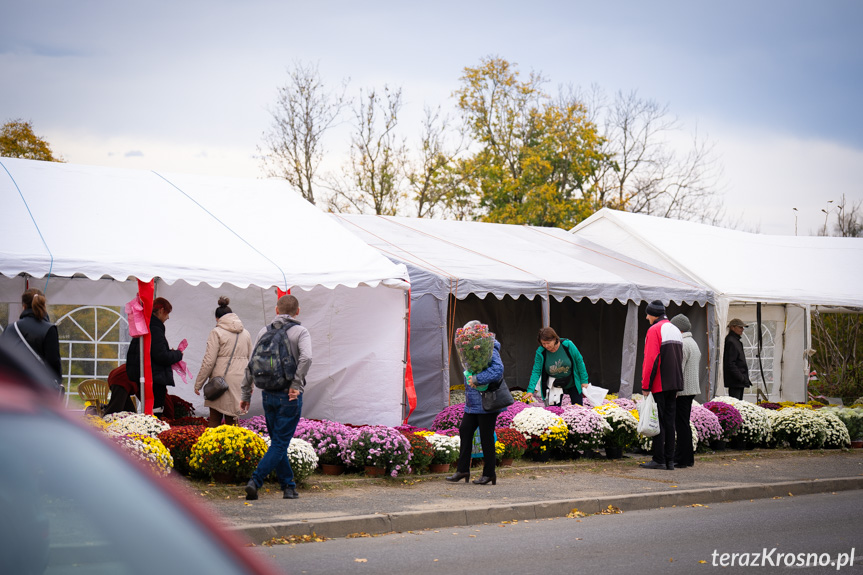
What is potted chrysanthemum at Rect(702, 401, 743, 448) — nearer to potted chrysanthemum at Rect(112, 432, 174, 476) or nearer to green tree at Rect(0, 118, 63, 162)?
potted chrysanthemum at Rect(112, 432, 174, 476)

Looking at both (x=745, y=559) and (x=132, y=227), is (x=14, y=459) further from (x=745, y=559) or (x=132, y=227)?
(x=132, y=227)

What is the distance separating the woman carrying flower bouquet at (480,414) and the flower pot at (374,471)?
82 cm

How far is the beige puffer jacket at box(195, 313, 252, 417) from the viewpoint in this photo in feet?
36.9

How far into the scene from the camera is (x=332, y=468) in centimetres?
1073

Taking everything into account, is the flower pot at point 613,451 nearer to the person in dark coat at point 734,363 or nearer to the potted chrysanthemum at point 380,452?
the potted chrysanthemum at point 380,452

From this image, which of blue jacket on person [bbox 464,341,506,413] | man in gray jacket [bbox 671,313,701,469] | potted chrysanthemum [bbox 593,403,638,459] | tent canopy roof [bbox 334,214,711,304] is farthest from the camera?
tent canopy roof [bbox 334,214,711,304]

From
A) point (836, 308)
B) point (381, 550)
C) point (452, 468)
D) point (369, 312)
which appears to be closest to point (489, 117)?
point (836, 308)

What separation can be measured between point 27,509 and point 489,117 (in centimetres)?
4181

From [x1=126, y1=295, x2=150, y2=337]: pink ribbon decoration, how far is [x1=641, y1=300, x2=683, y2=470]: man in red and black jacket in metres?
6.42

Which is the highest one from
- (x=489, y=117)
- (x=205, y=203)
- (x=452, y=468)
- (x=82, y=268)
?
(x=489, y=117)

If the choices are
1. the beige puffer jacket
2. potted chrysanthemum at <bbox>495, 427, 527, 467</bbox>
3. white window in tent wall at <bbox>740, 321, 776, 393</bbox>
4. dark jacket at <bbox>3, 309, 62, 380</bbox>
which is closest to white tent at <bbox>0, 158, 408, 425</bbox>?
the beige puffer jacket

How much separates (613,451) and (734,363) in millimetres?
5450

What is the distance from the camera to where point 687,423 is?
12352 mm

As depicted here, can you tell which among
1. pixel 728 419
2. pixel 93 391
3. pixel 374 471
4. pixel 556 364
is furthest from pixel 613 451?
pixel 93 391
